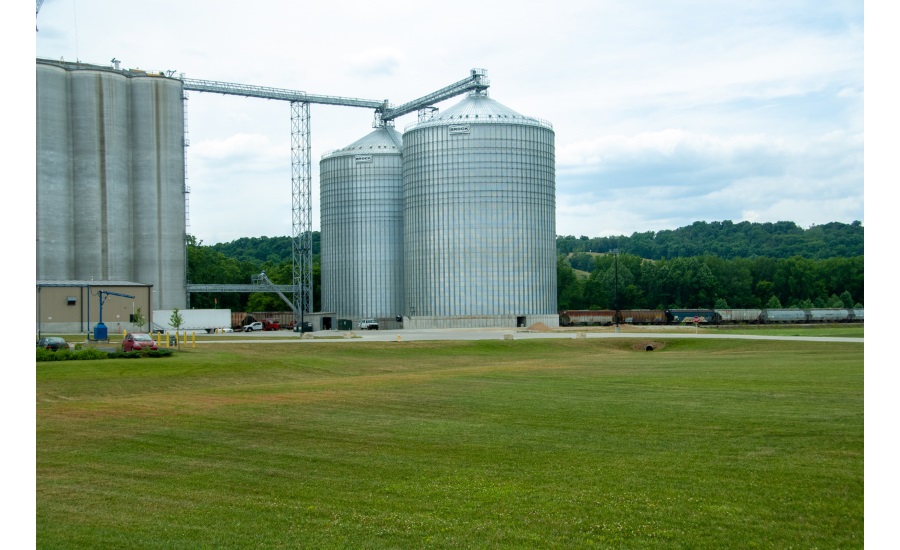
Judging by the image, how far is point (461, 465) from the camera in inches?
789

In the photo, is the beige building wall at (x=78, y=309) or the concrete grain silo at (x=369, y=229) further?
the concrete grain silo at (x=369, y=229)

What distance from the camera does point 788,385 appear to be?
3325cm

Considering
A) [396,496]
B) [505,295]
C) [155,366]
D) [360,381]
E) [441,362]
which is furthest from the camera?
[505,295]

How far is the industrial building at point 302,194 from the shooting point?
4493 inches

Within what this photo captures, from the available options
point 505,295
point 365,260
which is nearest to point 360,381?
point 505,295

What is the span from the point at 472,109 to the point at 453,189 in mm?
12101

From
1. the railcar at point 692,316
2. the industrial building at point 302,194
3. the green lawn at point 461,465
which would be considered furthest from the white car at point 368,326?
the green lawn at point 461,465

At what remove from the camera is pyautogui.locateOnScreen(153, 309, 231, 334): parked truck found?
114 metres

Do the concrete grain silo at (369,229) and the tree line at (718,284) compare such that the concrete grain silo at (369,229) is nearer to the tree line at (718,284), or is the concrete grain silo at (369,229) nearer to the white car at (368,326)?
the white car at (368,326)

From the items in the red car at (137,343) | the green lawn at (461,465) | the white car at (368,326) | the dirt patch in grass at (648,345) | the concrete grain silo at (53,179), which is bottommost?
the white car at (368,326)

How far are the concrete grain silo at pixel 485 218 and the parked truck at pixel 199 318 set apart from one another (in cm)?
2600

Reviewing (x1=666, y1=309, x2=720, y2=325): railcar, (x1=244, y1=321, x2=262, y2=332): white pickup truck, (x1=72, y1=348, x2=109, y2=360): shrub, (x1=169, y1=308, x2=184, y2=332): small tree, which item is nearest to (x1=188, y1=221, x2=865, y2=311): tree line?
(x1=666, y1=309, x2=720, y2=325): railcar

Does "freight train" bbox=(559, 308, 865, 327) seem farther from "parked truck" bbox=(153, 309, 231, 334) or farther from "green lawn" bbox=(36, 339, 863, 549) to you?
"green lawn" bbox=(36, 339, 863, 549)
